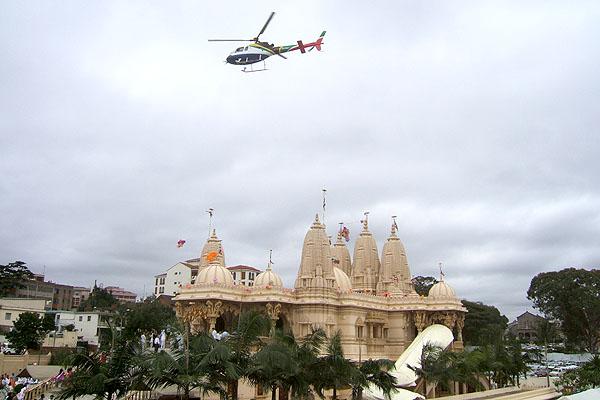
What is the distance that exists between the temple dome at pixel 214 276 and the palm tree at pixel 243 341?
58.8ft

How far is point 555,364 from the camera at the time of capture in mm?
62000

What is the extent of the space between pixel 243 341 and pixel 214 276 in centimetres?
1892

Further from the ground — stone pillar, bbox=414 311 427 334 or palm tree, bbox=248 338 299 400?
stone pillar, bbox=414 311 427 334

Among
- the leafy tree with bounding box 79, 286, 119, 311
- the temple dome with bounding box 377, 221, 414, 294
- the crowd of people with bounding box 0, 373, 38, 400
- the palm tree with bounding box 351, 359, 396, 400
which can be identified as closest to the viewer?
the crowd of people with bounding box 0, 373, 38, 400

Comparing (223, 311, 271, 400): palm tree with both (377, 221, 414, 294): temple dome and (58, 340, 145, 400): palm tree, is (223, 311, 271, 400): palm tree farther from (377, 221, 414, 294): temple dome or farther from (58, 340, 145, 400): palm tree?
(377, 221, 414, 294): temple dome

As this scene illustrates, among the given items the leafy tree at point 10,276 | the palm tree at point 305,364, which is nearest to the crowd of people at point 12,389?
the palm tree at point 305,364

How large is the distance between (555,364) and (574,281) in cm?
960

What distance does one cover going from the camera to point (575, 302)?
6375 cm

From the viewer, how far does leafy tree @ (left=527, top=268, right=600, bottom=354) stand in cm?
6362

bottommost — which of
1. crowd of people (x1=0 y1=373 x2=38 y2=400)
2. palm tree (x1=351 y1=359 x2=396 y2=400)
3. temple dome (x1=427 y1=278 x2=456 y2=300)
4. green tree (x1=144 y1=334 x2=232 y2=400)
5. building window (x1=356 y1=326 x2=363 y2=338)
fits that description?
crowd of people (x1=0 y1=373 x2=38 y2=400)

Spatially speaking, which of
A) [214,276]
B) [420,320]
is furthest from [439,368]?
[214,276]

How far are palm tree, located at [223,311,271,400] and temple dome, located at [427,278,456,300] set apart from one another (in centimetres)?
2938

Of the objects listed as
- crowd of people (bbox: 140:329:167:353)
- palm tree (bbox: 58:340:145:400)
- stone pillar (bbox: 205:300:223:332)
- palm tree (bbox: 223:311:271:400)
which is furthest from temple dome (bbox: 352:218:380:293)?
palm tree (bbox: 58:340:145:400)

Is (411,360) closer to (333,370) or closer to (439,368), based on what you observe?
(439,368)
